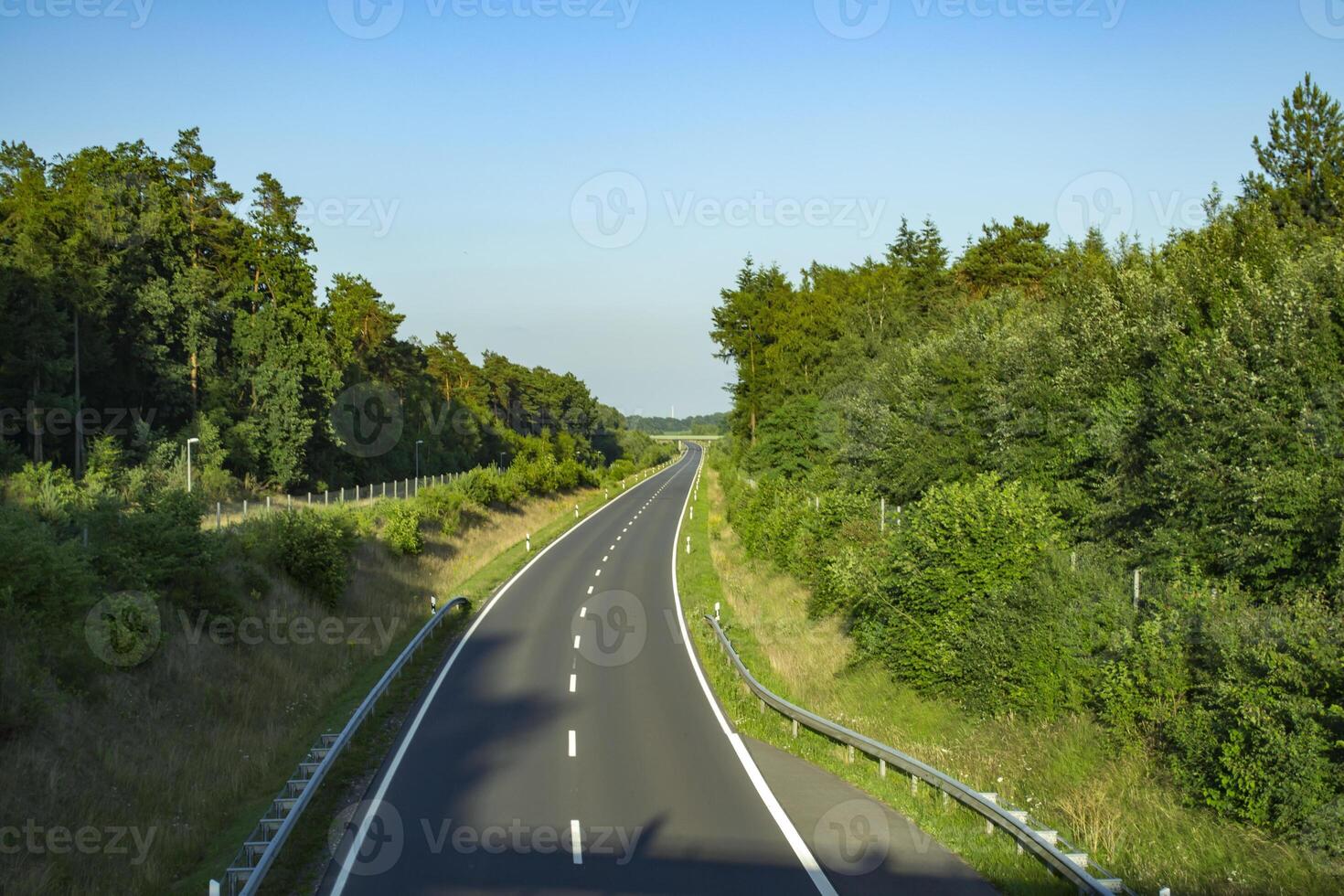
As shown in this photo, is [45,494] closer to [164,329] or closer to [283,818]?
[283,818]

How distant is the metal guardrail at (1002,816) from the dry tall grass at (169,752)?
8.07 meters

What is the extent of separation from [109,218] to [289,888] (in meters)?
48.8

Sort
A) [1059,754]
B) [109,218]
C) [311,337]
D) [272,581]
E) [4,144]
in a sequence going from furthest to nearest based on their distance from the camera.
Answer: [311,337]
[4,144]
[109,218]
[272,581]
[1059,754]

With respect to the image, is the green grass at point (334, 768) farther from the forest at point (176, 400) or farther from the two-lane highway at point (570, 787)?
the forest at point (176, 400)

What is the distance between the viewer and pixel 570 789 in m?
13.5

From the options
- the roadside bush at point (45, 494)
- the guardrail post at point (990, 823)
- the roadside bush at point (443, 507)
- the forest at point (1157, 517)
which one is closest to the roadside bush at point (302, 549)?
the roadside bush at point (45, 494)

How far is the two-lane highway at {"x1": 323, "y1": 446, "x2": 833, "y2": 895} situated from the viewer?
1005 cm

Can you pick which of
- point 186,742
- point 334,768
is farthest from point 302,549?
point 334,768

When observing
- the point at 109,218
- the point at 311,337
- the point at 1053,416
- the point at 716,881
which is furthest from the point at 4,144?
the point at 716,881

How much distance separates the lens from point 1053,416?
26.3 meters

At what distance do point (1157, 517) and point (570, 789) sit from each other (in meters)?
13.2

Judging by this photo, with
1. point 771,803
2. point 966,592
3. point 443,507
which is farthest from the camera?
point 443,507

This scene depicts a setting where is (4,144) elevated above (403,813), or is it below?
above

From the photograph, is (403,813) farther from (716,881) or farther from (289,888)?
(716,881)
